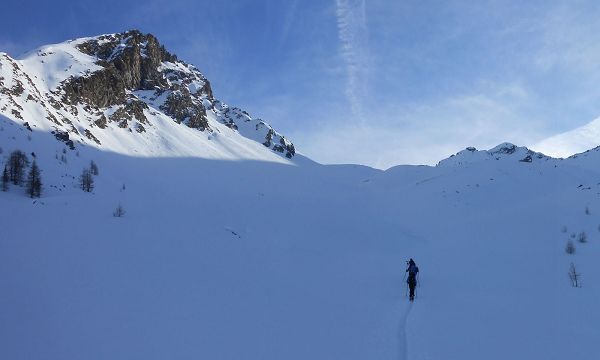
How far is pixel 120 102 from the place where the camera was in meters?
47.4

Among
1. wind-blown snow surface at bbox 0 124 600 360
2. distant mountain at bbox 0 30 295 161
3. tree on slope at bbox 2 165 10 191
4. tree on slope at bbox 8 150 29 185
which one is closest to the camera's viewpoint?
wind-blown snow surface at bbox 0 124 600 360

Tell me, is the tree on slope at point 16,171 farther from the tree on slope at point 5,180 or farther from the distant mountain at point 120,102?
the distant mountain at point 120,102

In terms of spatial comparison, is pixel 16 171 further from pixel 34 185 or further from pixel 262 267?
pixel 262 267

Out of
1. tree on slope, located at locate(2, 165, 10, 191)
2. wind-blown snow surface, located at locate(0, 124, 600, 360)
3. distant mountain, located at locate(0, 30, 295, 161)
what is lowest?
wind-blown snow surface, located at locate(0, 124, 600, 360)

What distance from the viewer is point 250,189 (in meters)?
32.2

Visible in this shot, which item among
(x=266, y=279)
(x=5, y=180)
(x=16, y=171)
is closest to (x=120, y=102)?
(x=16, y=171)

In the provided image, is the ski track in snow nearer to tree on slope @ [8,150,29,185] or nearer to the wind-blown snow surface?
the wind-blown snow surface

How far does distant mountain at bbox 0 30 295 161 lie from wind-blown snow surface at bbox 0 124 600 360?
7.62 metres

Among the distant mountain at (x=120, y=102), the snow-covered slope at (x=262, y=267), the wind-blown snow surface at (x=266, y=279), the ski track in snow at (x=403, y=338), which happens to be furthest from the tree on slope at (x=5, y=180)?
the ski track in snow at (x=403, y=338)

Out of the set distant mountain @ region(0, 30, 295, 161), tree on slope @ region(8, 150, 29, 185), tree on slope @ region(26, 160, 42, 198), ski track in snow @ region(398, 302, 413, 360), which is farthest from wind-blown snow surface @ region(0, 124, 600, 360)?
distant mountain @ region(0, 30, 295, 161)

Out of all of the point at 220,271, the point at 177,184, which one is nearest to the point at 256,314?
the point at 220,271

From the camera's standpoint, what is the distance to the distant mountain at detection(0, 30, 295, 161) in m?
31.5

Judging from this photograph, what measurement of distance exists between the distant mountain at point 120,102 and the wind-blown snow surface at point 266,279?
7.62 metres

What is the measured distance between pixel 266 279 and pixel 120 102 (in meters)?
Result: 41.6
